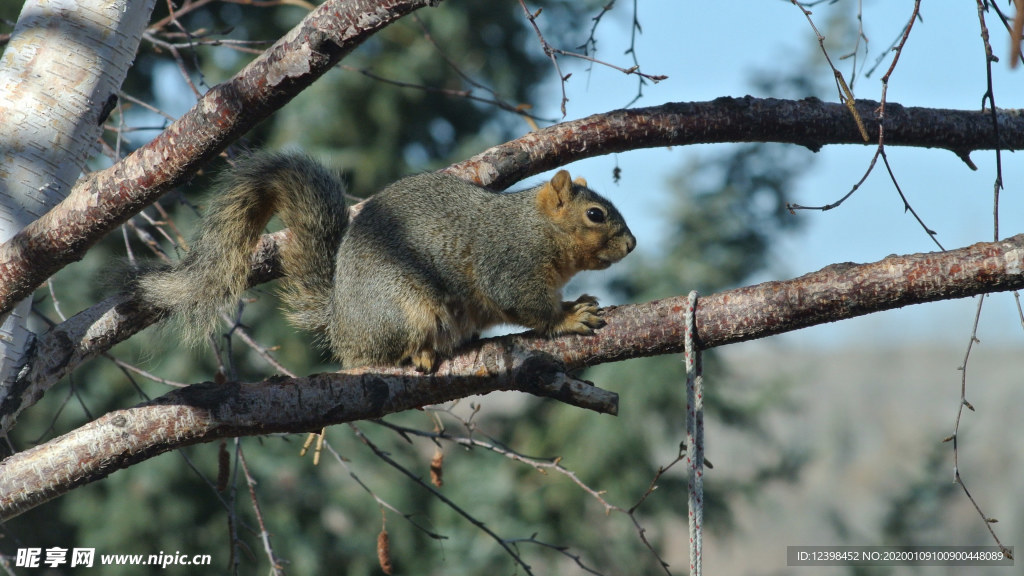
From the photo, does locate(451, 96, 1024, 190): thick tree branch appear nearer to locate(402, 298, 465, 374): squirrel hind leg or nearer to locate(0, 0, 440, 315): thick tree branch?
locate(402, 298, 465, 374): squirrel hind leg

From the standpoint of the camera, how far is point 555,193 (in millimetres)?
2510

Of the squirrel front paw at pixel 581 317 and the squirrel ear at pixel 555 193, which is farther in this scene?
the squirrel ear at pixel 555 193

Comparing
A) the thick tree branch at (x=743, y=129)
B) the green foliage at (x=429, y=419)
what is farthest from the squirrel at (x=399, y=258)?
the green foliage at (x=429, y=419)

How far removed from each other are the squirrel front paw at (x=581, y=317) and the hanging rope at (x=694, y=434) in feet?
0.76

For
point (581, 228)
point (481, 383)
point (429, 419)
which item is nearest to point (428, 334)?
point (481, 383)

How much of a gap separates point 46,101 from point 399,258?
0.88 m

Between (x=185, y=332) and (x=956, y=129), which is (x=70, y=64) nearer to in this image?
(x=185, y=332)

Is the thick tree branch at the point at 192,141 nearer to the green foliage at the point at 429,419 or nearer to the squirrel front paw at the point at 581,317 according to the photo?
the squirrel front paw at the point at 581,317

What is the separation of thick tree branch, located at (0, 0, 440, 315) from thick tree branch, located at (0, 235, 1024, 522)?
326 mm

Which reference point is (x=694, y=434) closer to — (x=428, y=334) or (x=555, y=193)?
(x=428, y=334)

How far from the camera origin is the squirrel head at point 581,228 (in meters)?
2.45

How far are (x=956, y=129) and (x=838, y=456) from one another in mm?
13770

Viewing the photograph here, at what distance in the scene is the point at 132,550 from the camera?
16.0 ft

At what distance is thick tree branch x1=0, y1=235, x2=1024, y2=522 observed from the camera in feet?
4.97
